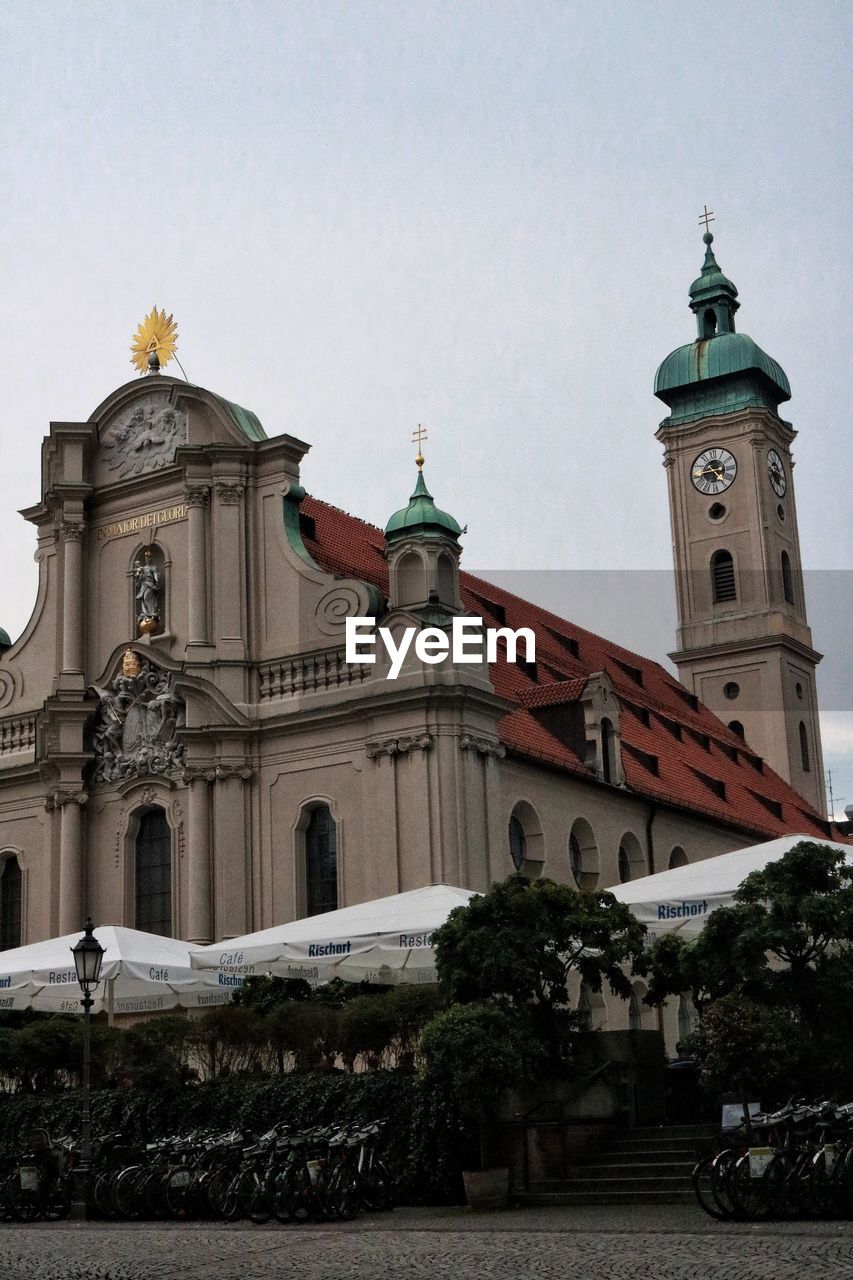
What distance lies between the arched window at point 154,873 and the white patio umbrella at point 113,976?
25.7ft

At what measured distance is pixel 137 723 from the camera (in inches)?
1674

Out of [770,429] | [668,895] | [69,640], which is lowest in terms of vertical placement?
[668,895]

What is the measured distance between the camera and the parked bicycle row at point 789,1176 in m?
18.4

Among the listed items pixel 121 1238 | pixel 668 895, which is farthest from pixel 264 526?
pixel 121 1238

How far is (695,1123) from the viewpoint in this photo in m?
23.2

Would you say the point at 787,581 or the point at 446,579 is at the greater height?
the point at 787,581

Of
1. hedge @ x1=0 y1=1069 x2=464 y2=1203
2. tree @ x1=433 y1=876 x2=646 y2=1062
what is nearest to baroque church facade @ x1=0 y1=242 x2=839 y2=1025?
hedge @ x1=0 y1=1069 x2=464 y2=1203

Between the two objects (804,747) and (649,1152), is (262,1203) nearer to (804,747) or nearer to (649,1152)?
(649,1152)

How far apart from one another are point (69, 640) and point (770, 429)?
34562 mm

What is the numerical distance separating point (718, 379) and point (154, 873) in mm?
36640

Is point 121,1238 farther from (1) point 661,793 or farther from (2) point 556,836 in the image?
(1) point 661,793

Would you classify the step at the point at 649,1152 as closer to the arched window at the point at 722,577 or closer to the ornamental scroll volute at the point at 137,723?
the ornamental scroll volute at the point at 137,723

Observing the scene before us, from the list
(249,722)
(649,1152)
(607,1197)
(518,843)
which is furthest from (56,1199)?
(518,843)

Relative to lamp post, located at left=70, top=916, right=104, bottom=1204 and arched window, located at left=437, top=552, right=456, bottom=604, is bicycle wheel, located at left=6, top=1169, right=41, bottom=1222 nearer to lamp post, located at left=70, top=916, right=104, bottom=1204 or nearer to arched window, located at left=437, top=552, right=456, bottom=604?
lamp post, located at left=70, top=916, right=104, bottom=1204
